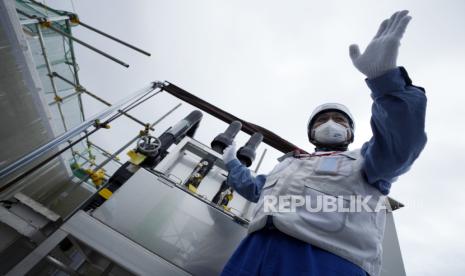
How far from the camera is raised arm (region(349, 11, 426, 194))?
101 cm

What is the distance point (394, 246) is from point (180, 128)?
86.2 inches

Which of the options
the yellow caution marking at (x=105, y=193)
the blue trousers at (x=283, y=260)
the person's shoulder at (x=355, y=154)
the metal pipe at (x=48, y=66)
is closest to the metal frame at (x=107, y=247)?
the yellow caution marking at (x=105, y=193)

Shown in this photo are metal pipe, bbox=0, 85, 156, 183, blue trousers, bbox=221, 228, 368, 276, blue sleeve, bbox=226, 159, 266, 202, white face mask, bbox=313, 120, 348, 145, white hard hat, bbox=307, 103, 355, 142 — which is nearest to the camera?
blue trousers, bbox=221, 228, 368, 276

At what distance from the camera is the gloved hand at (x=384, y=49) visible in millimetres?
1063

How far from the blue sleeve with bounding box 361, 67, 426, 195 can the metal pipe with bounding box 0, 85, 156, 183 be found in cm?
174

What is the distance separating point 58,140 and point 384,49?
1859 millimetres

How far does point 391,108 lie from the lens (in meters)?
1.02

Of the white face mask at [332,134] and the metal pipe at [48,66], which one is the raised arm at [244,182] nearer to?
the white face mask at [332,134]

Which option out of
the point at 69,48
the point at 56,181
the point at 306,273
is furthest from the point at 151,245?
the point at 69,48

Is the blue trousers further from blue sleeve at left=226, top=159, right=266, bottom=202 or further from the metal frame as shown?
blue sleeve at left=226, top=159, right=266, bottom=202

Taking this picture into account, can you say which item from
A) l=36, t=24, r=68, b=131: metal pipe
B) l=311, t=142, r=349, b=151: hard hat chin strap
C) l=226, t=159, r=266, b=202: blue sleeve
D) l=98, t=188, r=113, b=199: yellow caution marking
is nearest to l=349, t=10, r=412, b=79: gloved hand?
l=311, t=142, r=349, b=151: hard hat chin strap

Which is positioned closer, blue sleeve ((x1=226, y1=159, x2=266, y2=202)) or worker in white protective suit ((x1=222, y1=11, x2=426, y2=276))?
worker in white protective suit ((x1=222, y1=11, x2=426, y2=276))

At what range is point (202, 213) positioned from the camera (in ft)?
5.35

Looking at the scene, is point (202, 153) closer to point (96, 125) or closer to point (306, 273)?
point (96, 125)
